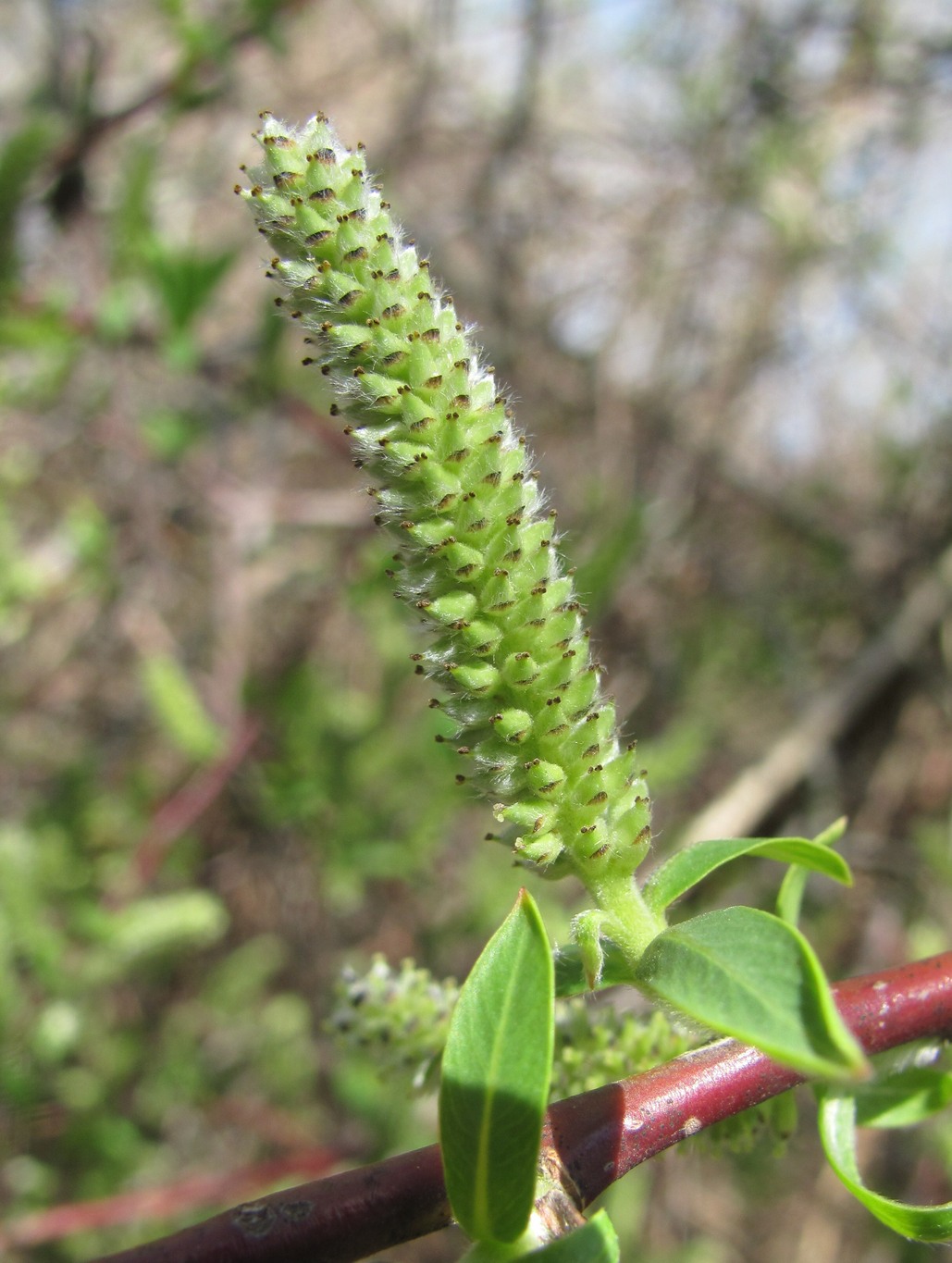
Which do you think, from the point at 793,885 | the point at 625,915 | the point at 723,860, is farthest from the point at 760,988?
the point at 793,885

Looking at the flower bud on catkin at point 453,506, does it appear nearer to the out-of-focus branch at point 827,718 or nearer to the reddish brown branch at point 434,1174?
the reddish brown branch at point 434,1174

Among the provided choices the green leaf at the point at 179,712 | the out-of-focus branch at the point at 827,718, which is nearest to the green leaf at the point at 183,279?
the green leaf at the point at 179,712

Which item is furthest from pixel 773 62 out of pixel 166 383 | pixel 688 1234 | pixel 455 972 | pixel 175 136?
pixel 688 1234

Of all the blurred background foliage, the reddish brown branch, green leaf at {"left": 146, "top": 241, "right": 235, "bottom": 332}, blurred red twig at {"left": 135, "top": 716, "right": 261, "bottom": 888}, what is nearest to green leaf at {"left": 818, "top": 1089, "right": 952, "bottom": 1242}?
the reddish brown branch

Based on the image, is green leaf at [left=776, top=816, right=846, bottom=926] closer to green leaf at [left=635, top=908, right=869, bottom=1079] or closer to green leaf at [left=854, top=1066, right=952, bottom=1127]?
green leaf at [left=854, top=1066, right=952, bottom=1127]

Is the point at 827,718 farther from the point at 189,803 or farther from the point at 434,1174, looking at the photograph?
the point at 434,1174

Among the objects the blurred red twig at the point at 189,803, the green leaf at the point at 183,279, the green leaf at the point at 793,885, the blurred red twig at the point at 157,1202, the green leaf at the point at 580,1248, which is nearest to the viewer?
the green leaf at the point at 580,1248

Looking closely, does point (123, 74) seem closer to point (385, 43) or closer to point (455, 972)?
point (385, 43)
